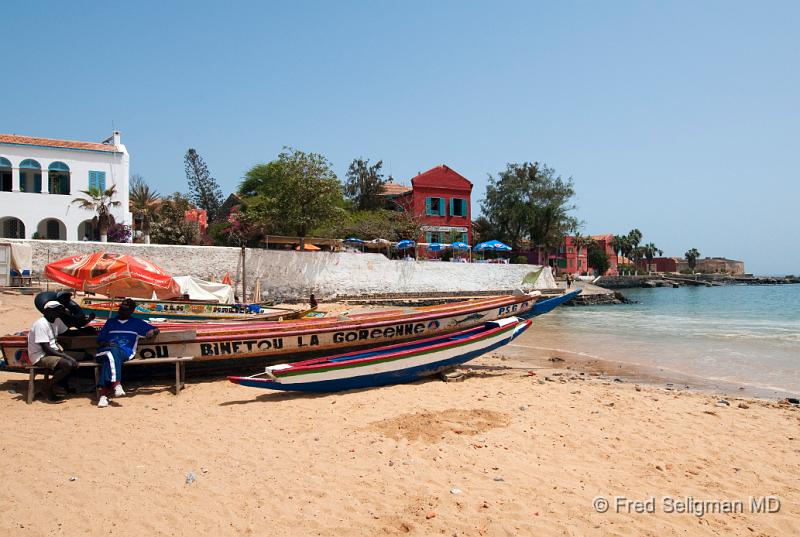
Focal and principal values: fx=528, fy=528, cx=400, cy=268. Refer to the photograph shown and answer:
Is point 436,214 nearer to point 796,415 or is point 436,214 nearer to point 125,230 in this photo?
point 125,230

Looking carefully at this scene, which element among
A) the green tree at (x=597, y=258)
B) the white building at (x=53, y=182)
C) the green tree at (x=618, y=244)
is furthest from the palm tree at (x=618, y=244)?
the white building at (x=53, y=182)

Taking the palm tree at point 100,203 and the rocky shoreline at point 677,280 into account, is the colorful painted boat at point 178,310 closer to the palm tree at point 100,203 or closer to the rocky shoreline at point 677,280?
the palm tree at point 100,203

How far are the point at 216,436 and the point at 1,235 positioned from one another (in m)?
32.5

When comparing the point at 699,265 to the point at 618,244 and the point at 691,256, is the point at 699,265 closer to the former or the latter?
the point at 691,256

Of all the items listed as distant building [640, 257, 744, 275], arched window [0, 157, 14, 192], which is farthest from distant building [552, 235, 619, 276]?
arched window [0, 157, 14, 192]

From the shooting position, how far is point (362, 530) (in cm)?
399

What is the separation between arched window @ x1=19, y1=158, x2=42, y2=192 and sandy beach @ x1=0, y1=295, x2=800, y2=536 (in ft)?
93.7

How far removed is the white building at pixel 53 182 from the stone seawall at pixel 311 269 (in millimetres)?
8241

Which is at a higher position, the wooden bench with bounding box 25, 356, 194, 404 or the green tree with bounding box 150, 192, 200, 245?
the green tree with bounding box 150, 192, 200, 245

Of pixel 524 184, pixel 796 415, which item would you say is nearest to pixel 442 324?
pixel 796 415

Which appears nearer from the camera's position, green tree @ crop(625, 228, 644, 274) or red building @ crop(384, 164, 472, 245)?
red building @ crop(384, 164, 472, 245)

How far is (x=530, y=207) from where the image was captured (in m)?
54.1

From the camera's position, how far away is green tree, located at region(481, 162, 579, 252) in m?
54.4
